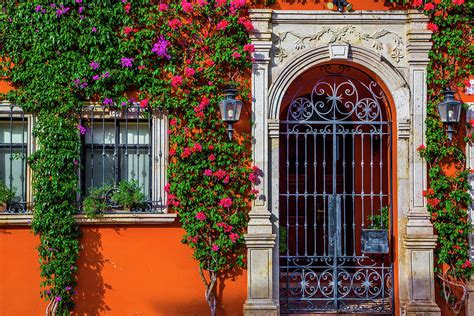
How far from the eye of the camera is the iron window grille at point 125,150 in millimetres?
8477

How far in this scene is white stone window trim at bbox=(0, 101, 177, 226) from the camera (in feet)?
27.1

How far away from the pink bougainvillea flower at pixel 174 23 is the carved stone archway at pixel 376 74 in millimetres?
964

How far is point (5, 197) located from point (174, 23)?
3096 mm

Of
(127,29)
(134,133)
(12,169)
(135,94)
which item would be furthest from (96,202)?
(127,29)

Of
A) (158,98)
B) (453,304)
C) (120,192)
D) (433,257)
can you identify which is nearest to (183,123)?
(158,98)

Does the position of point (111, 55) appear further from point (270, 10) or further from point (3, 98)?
point (270, 10)

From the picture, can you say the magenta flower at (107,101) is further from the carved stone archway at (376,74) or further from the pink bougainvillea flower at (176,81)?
the carved stone archway at (376,74)

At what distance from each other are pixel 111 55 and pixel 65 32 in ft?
2.11

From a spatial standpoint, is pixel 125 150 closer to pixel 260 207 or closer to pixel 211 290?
pixel 260 207

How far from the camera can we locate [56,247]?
8203mm

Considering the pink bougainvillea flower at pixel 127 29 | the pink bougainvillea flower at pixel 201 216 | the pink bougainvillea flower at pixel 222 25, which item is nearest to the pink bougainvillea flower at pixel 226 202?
the pink bougainvillea flower at pixel 201 216

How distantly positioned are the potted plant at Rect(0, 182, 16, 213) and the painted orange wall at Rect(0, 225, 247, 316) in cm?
28

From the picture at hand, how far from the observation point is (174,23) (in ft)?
27.5

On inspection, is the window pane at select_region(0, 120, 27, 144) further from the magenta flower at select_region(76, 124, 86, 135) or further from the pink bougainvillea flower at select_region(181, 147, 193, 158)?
the pink bougainvillea flower at select_region(181, 147, 193, 158)
